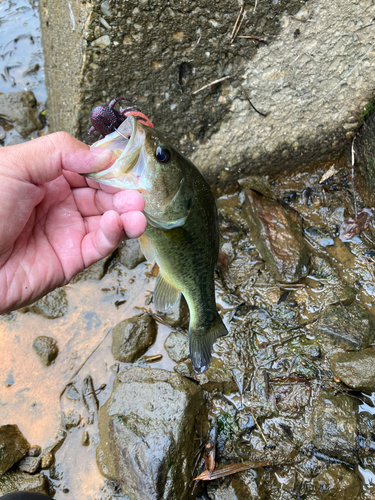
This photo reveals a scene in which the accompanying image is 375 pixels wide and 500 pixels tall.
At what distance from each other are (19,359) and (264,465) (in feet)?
7.72

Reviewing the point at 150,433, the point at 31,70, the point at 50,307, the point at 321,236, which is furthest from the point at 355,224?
the point at 31,70

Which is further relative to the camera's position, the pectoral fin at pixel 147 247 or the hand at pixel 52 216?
the pectoral fin at pixel 147 247

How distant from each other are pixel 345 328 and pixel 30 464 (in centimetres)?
298

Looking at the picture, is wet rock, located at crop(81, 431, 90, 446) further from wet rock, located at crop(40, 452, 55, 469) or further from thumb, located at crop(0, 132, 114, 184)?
thumb, located at crop(0, 132, 114, 184)

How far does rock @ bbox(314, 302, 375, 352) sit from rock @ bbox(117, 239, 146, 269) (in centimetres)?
189

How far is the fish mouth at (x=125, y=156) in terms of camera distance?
1888mm

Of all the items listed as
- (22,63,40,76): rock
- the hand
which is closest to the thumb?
the hand

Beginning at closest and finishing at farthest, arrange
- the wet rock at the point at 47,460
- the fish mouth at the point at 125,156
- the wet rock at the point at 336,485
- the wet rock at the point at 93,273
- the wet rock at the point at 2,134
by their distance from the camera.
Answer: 1. the fish mouth at the point at 125,156
2. the wet rock at the point at 336,485
3. the wet rock at the point at 47,460
4. the wet rock at the point at 93,273
5. the wet rock at the point at 2,134

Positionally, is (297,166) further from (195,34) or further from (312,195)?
(195,34)

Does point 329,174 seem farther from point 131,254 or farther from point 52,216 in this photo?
point 52,216

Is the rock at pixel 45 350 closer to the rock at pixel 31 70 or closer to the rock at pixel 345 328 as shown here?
the rock at pixel 345 328

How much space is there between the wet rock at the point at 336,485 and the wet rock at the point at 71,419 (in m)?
2.00

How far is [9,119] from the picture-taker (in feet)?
14.6

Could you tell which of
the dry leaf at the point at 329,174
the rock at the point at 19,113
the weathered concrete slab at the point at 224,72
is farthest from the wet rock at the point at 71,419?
the dry leaf at the point at 329,174
